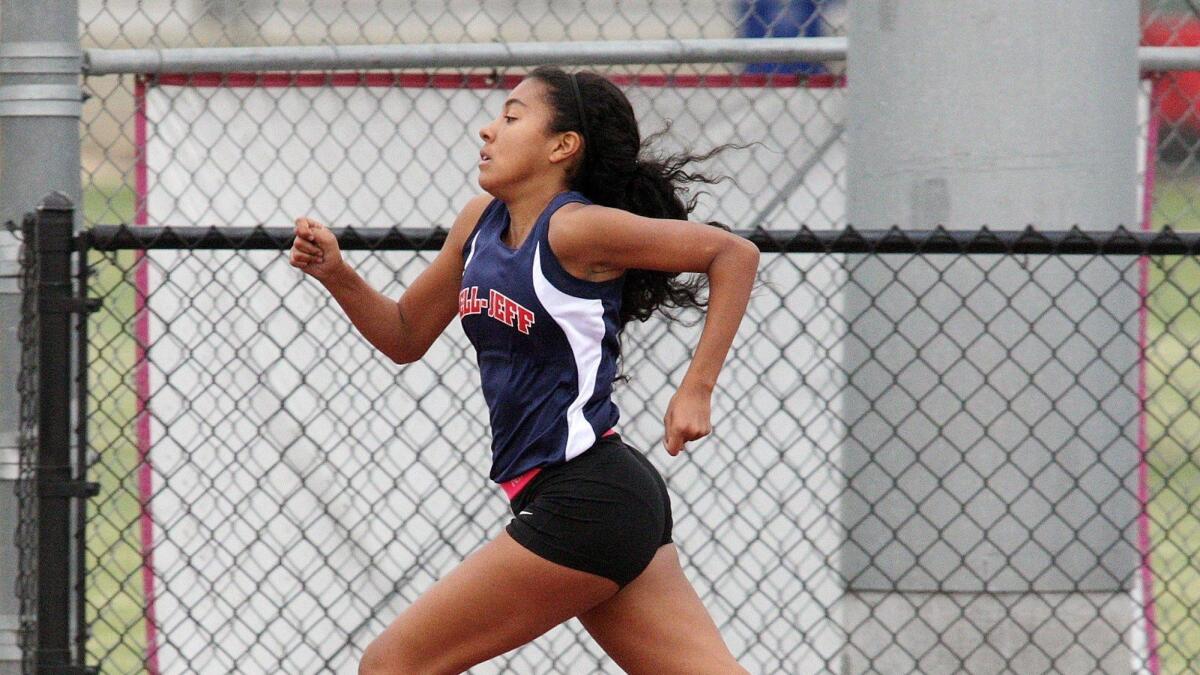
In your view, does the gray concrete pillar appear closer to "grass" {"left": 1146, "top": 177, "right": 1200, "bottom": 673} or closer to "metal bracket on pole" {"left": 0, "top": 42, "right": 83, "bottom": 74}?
"grass" {"left": 1146, "top": 177, "right": 1200, "bottom": 673}

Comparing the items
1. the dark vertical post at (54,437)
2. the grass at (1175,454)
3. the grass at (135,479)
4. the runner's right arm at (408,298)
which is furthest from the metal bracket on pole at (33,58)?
the grass at (1175,454)

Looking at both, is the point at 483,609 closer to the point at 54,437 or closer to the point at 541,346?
the point at 541,346

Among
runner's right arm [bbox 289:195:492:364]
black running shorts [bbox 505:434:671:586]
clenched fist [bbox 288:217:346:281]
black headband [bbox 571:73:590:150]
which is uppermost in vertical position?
black headband [bbox 571:73:590:150]

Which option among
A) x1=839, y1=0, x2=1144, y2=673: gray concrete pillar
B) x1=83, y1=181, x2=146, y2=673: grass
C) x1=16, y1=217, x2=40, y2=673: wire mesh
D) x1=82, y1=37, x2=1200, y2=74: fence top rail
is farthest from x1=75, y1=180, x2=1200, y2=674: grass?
x1=82, y1=37, x2=1200, y2=74: fence top rail

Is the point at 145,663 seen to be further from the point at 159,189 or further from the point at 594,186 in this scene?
the point at 594,186

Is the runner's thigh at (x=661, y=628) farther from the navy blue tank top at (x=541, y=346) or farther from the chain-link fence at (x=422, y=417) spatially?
the chain-link fence at (x=422, y=417)

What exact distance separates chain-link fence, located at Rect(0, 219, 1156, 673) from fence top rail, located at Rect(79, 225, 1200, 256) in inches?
12.9

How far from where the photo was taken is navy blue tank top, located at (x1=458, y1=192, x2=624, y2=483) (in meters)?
2.92

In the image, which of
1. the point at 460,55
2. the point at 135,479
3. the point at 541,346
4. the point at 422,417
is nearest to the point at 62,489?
the point at 541,346

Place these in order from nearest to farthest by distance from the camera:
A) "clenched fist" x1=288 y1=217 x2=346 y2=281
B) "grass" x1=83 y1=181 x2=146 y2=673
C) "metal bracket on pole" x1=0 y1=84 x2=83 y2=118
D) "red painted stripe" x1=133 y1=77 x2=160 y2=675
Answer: "clenched fist" x1=288 y1=217 x2=346 y2=281 < "metal bracket on pole" x1=0 y1=84 x2=83 y2=118 < "red painted stripe" x1=133 y1=77 x2=160 y2=675 < "grass" x1=83 y1=181 x2=146 y2=673

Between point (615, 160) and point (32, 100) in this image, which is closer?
point (615, 160)

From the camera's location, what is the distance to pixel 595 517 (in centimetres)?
287

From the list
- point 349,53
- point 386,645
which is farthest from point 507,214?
point 349,53

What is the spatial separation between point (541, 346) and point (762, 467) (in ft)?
6.28
